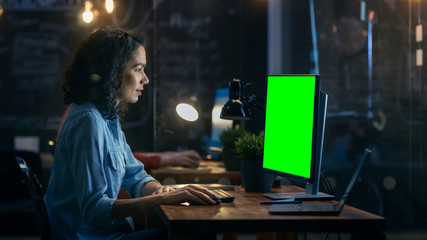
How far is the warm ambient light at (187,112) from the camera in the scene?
14.9 feet

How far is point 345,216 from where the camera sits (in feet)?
4.89

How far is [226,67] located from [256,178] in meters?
2.66

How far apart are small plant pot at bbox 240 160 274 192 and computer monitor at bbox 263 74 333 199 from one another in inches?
2.7

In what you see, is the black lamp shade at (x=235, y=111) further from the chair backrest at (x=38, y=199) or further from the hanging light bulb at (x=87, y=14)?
the hanging light bulb at (x=87, y=14)

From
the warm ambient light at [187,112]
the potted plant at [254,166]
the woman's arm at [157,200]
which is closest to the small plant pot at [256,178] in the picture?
the potted plant at [254,166]

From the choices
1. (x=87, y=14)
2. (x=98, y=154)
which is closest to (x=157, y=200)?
(x=98, y=154)

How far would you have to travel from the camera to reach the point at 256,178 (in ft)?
6.89

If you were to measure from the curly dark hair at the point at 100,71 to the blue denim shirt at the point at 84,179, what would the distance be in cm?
7

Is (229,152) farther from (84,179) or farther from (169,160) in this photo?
(84,179)

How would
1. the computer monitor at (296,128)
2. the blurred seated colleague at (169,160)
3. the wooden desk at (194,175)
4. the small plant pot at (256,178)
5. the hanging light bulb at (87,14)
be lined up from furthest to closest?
the hanging light bulb at (87,14)
the blurred seated colleague at (169,160)
the wooden desk at (194,175)
the small plant pot at (256,178)
the computer monitor at (296,128)

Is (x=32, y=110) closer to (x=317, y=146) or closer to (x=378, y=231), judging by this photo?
(x=317, y=146)

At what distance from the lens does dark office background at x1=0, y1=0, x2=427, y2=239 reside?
13.3 ft

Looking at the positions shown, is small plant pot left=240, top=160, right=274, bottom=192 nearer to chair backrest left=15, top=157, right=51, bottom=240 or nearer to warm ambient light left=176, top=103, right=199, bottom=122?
chair backrest left=15, top=157, right=51, bottom=240

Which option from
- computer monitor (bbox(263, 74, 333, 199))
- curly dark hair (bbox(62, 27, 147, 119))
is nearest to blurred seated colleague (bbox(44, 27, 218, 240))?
curly dark hair (bbox(62, 27, 147, 119))
